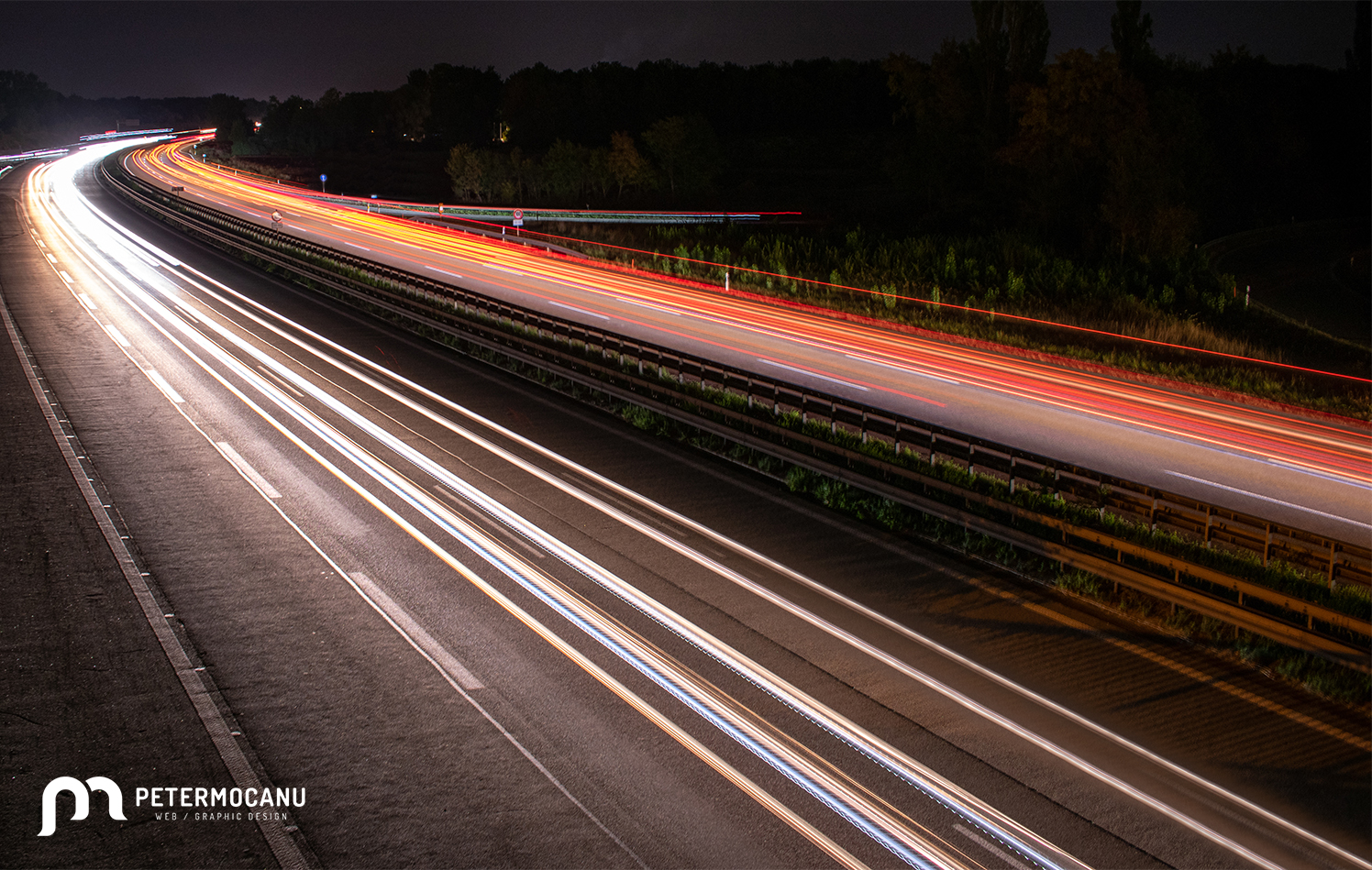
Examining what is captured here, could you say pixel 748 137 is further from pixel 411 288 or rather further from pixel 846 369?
pixel 846 369

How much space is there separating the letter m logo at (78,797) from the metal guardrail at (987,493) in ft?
30.4

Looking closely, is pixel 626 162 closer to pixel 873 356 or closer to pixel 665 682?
pixel 873 356

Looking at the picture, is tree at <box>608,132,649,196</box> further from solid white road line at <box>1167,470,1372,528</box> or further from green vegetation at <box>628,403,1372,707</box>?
solid white road line at <box>1167,470,1372,528</box>

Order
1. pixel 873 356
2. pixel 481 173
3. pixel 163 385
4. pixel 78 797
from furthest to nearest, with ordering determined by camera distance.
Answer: pixel 481 173, pixel 873 356, pixel 163 385, pixel 78 797

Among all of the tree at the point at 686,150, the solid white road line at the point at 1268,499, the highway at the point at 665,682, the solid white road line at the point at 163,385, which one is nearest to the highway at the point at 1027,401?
the solid white road line at the point at 1268,499

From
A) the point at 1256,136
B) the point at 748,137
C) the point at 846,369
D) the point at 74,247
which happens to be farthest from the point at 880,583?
the point at 748,137

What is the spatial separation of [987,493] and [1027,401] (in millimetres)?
8993

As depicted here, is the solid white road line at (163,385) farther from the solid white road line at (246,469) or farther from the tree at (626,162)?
the tree at (626,162)

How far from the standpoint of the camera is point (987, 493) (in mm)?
13969

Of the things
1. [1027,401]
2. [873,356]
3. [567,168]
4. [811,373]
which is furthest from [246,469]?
[567,168]

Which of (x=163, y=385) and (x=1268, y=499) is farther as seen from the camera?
(x=163, y=385)

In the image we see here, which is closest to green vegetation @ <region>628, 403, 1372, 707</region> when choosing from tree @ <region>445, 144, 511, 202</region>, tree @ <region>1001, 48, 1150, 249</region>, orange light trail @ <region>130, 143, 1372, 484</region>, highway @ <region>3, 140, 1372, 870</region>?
highway @ <region>3, 140, 1372, 870</region>

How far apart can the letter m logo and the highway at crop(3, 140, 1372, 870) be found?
107 centimetres

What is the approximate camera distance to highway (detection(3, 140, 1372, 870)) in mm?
7207
